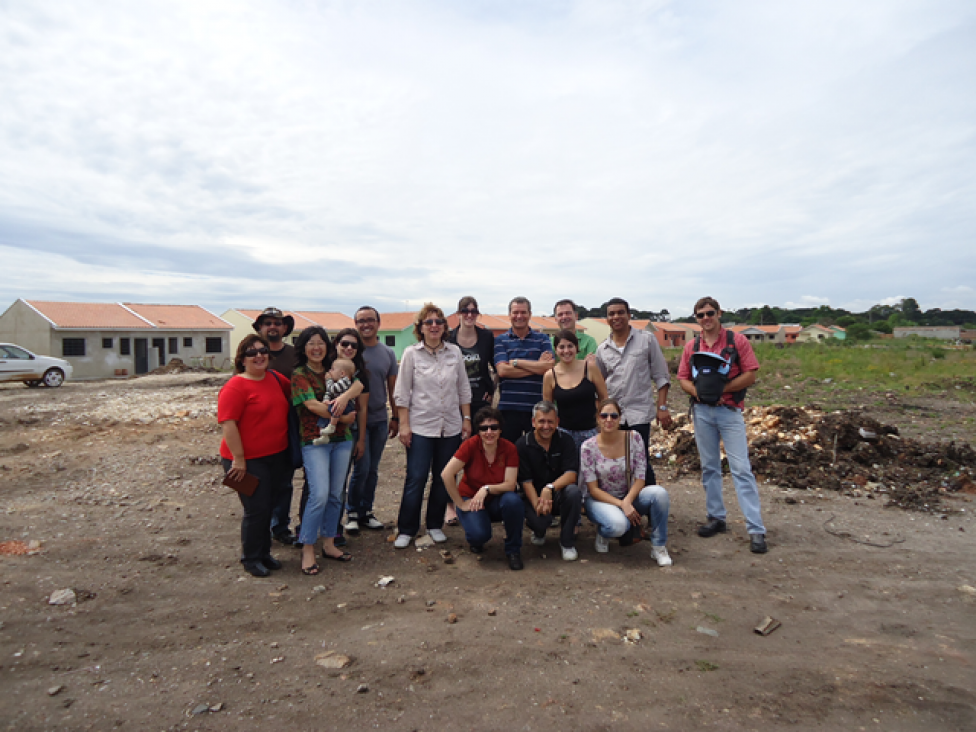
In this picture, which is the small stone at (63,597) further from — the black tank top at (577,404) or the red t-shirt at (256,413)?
the black tank top at (577,404)

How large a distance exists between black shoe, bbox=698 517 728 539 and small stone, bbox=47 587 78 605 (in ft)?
15.8

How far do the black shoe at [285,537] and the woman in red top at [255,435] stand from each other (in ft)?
1.96

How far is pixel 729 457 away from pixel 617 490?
1082mm

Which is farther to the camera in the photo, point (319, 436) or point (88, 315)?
point (88, 315)

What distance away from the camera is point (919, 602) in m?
3.67

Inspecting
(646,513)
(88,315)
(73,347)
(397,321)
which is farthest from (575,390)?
(397,321)

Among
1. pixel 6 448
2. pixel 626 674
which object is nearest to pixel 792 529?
pixel 626 674

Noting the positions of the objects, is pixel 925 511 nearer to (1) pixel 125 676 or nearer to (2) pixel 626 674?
(2) pixel 626 674

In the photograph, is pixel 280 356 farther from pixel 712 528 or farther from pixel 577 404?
pixel 712 528

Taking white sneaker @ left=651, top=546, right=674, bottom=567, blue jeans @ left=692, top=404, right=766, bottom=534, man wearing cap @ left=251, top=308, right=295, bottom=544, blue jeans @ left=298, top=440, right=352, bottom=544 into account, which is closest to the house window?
man wearing cap @ left=251, top=308, right=295, bottom=544

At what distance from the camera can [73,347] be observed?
26562mm

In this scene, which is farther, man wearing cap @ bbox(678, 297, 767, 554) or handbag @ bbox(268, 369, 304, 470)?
man wearing cap @ bbox(678, 297, 767, 554)

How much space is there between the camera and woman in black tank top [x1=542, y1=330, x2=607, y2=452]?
4.77m

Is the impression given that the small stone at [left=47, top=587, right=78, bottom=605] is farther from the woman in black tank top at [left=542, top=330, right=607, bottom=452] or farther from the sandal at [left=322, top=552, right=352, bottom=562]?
the woman in black tank top at [left=542, top=330, right=607, bottom=452]
